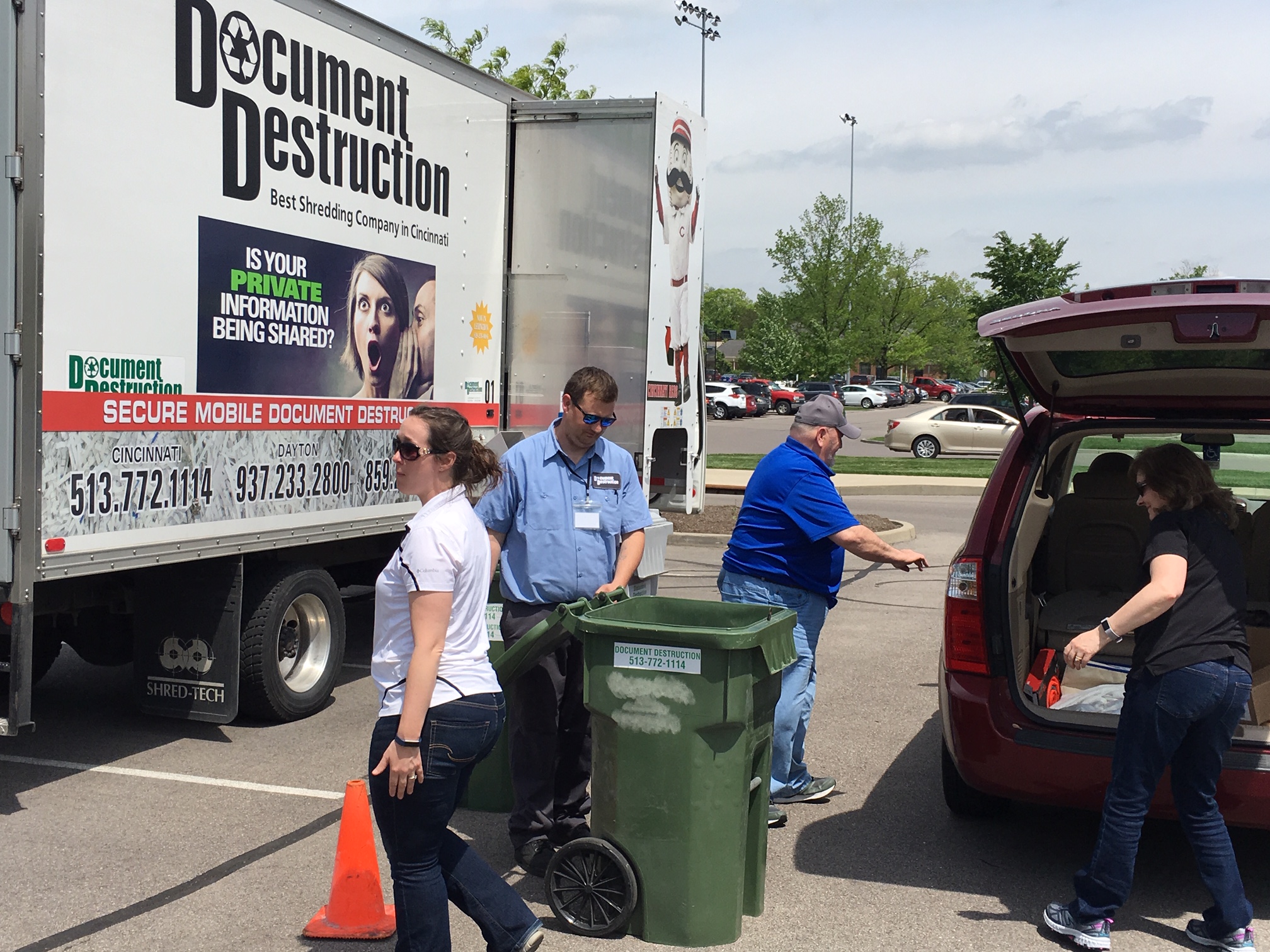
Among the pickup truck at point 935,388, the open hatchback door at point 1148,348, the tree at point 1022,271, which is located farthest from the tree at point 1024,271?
the pickup truck at point 935,388

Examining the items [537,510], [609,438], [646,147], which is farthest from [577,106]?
[537,510]

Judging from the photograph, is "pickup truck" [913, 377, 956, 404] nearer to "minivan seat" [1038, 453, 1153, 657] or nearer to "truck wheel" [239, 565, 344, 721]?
"minivan seat" [1038, 453, 1153, 657]

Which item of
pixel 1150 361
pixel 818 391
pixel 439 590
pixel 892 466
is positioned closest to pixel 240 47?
pixel 439 590

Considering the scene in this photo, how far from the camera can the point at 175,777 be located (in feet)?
18.5

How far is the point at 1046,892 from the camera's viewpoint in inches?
175

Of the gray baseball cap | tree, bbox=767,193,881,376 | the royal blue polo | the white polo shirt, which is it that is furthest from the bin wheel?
tree, bbox=767,193,881,376

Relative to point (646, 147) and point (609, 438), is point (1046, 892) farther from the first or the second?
point (646, 147)

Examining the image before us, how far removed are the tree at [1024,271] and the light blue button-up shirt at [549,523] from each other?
2805 cm

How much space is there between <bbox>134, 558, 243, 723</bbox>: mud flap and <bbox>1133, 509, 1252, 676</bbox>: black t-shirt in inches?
159

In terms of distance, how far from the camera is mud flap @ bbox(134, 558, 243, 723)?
5988mm

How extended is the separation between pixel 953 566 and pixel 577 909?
1896 millimetres

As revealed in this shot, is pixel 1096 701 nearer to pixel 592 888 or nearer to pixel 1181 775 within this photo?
pixel 1181 775

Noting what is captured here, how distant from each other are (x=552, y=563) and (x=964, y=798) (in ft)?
Result: 6.45

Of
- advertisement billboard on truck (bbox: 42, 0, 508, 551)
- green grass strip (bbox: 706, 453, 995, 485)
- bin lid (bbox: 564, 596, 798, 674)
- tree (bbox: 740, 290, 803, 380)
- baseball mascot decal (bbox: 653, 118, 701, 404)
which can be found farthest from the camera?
tree (bbox: 740, 290, 803, 380)
